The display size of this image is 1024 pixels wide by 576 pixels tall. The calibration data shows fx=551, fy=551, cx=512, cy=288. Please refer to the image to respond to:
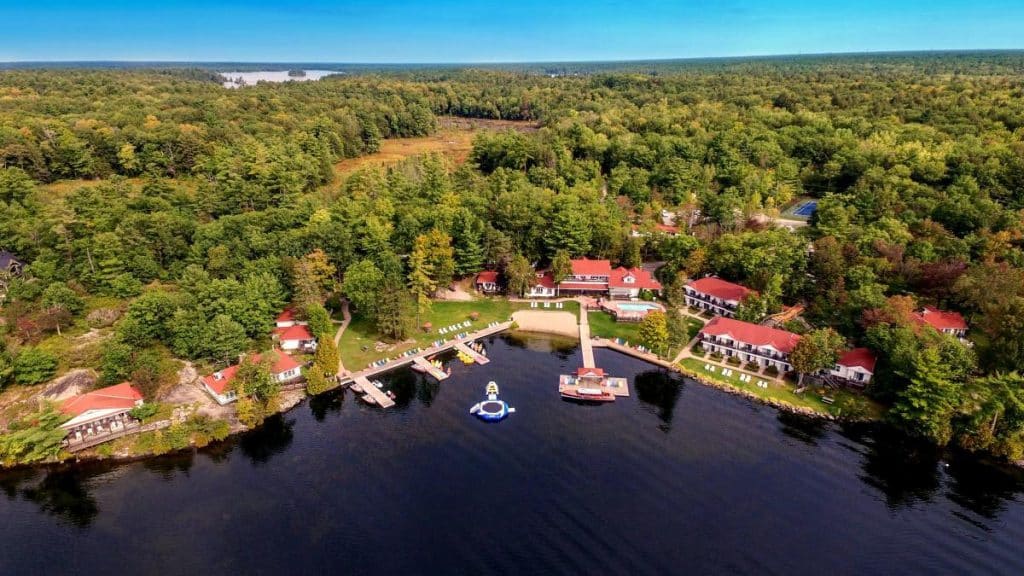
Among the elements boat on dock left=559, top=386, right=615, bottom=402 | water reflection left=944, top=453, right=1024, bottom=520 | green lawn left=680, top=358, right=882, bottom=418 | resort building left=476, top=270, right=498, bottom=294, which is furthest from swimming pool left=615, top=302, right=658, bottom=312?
water reflection left=944, top=453, right=1024, bottom=520

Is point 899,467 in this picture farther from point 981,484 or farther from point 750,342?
point 750,342

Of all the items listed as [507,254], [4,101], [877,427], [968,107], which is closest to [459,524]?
A: [877,427]

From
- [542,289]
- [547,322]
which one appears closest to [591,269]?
[542,289]

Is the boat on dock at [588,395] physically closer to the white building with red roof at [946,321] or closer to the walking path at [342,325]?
the walking path at [342,325]

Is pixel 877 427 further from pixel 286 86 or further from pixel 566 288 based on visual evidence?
pixel 286 86

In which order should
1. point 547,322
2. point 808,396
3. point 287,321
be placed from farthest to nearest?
point 547,322 < point 287,321 < point 808,396

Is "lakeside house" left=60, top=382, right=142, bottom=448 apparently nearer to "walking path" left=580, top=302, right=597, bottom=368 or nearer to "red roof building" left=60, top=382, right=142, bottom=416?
"red roof building" left=60, top=382, right=142, bottom=416

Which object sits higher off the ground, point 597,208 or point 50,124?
point 50,124
